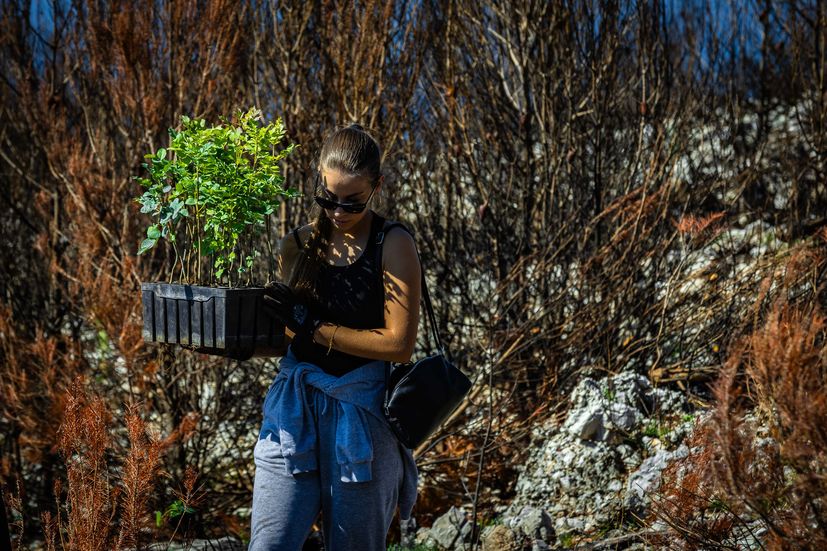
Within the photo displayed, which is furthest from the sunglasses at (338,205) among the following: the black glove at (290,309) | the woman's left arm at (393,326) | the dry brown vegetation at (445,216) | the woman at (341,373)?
the dry brown vegetation at (445,216)

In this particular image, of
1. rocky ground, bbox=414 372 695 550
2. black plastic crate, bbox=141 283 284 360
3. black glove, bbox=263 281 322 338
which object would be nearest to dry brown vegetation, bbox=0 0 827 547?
rocky ground, bbox=414 372 695 550

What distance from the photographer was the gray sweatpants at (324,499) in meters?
2.28

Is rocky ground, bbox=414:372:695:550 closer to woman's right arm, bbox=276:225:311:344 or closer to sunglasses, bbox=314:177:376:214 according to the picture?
woman's right arm, bbox=276:225:311:344

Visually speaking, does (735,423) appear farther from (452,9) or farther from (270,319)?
(452,9)

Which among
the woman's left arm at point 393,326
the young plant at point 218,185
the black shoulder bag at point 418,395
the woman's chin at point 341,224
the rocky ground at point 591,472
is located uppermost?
the young plant at point 218,185

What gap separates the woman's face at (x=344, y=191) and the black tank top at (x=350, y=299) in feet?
0.32

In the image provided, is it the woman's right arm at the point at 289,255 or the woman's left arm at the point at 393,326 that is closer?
the woman's left arm at the point at 393,326

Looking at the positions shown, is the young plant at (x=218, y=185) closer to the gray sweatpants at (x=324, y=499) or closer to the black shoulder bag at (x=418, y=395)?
the black shoulder bag at (x=418, y=395)

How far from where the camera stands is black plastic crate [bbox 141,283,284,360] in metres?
2.31

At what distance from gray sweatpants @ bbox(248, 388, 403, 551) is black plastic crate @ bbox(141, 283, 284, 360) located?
0.72 feet

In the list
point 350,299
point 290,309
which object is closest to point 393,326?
point 350,299

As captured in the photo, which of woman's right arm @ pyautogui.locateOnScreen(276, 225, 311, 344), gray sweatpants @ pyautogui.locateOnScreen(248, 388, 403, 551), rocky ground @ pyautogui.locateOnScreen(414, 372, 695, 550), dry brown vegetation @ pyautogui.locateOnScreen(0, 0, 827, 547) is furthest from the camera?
dry brown vegetation @ pyautogui.locateOnScreen(0, 0, 827, 547)

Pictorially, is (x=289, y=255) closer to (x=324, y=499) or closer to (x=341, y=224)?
(x=341, y=224)

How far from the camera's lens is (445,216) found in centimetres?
586
